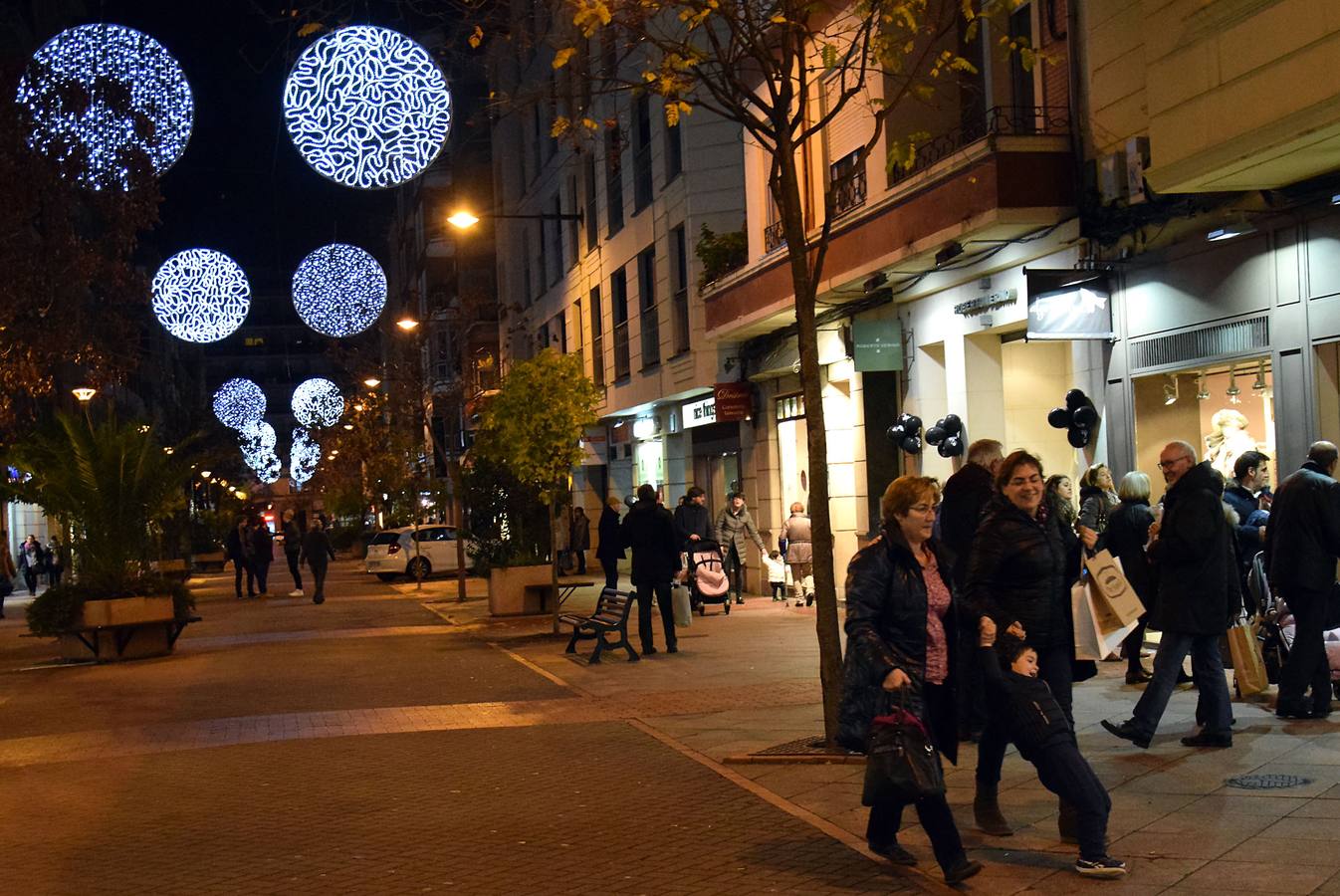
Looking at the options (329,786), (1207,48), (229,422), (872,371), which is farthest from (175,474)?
(229,422)

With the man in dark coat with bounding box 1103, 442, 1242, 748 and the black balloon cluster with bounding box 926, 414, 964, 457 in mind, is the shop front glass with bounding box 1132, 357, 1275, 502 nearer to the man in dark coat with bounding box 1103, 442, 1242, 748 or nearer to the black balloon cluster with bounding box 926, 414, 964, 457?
the black balloon cluster with bounding box 926, 414, 964, 457

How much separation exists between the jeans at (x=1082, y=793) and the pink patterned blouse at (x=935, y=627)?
0.56m

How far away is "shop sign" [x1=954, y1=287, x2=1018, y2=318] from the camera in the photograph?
679 inches

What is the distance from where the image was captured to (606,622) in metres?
17.1

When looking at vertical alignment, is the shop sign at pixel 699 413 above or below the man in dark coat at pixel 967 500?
above

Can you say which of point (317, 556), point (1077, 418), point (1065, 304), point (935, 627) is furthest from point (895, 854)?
point (317, 556)

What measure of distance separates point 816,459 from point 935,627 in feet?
12.1

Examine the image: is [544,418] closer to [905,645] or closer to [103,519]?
[103,519]

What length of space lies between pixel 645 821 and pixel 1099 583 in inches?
106

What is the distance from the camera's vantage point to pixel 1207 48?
12.6 m

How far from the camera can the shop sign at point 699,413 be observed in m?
29.3

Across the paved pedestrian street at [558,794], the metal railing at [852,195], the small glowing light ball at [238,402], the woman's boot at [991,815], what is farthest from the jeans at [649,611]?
the small glowing light ball at [238,402]

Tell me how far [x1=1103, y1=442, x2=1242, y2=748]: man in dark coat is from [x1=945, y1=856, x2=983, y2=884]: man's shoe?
2950 millimetres

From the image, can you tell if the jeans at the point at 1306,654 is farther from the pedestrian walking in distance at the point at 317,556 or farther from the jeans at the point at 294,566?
the jeans at the point at 294,566
